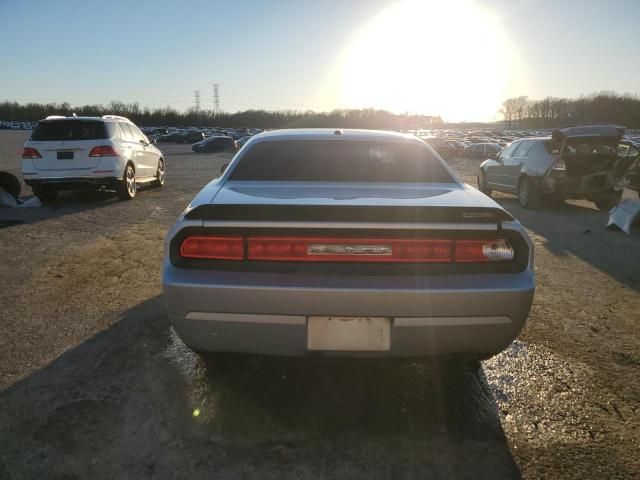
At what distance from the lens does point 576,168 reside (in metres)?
9.75

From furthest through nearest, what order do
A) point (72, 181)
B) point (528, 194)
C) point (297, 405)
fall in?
point (528, 194)
point (72, 181)
point (297, 405)

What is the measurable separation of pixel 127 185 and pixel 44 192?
1.53 metres

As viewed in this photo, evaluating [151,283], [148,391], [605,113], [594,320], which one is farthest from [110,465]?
[605,113]

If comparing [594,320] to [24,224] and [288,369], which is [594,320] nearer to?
[288,369]

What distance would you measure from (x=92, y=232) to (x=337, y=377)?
17.9ft

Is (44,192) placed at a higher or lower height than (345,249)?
lower

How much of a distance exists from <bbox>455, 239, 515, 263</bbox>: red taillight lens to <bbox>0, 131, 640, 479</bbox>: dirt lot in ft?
2.65

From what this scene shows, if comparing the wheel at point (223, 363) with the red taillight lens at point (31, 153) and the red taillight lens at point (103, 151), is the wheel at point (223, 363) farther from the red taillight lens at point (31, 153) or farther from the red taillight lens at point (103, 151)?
the red taillight lens at point (31, 153)

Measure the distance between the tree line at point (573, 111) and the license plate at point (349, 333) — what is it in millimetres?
92802

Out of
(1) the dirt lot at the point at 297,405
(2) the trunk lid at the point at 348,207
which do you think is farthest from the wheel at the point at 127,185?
(2) the trunk lid at the point at 348,207

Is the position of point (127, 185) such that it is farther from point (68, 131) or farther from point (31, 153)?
point (31, 153)

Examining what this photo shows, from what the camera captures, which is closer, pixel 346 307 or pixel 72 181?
pixel 346 307

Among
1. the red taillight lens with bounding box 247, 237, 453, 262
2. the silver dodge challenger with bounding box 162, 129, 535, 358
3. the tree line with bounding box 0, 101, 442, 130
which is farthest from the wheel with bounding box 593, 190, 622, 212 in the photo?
the tree line with bounding box 0, 101, 442, 130

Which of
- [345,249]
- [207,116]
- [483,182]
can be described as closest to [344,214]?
[345,249]
